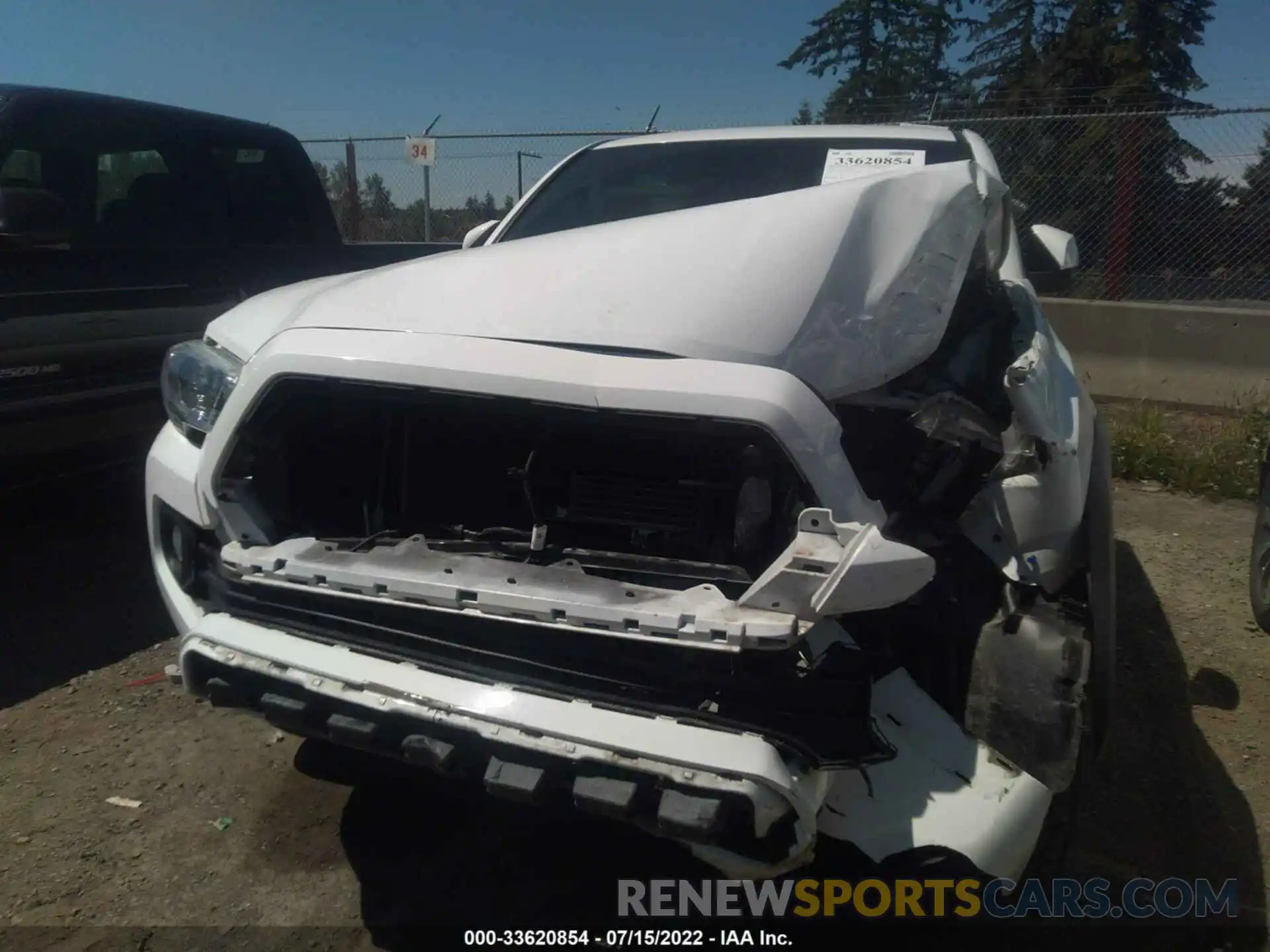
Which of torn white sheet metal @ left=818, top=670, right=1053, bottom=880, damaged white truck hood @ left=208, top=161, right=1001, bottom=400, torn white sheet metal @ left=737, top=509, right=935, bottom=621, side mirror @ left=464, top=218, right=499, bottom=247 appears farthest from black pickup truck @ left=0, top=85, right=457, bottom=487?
torn white sheet metal @ left=818, top=670, right=1053, bottom=880

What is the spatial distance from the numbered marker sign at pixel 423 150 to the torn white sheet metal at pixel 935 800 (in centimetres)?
1024

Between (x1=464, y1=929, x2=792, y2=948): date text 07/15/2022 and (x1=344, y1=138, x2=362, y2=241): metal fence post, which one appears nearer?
(x1=464, y1=929, x2=792, y2=948): date text 07/15/2022

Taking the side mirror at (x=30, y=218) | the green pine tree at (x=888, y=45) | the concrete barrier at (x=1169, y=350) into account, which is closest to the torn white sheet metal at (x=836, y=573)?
the side mirror at (x=30, y=218)

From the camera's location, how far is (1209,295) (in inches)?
291

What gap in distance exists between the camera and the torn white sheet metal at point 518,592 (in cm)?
163

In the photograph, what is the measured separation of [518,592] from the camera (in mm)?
1772

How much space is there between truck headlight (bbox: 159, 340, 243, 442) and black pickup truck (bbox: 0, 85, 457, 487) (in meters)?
1.19

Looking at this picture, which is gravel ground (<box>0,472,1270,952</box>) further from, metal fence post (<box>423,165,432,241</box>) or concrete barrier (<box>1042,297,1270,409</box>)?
metal fence post (<box>423,165,432,241</box>)

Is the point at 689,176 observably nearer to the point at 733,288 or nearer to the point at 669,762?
the point at 733,288

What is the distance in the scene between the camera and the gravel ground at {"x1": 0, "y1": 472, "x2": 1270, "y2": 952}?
7.40 feet

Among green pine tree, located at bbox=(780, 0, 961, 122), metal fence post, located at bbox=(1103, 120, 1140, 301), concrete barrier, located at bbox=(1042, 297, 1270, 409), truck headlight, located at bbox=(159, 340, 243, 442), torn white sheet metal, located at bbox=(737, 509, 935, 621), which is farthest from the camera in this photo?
green pine tree, located at bbox=(780, 0, 961, 122)

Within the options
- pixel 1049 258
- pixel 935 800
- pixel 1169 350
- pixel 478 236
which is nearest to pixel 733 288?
pixel 935 800

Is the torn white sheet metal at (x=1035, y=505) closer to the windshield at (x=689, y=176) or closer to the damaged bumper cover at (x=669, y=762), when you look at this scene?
the damaged bumper cover at (x=669, y=762)

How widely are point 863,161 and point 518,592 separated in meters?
2.33
